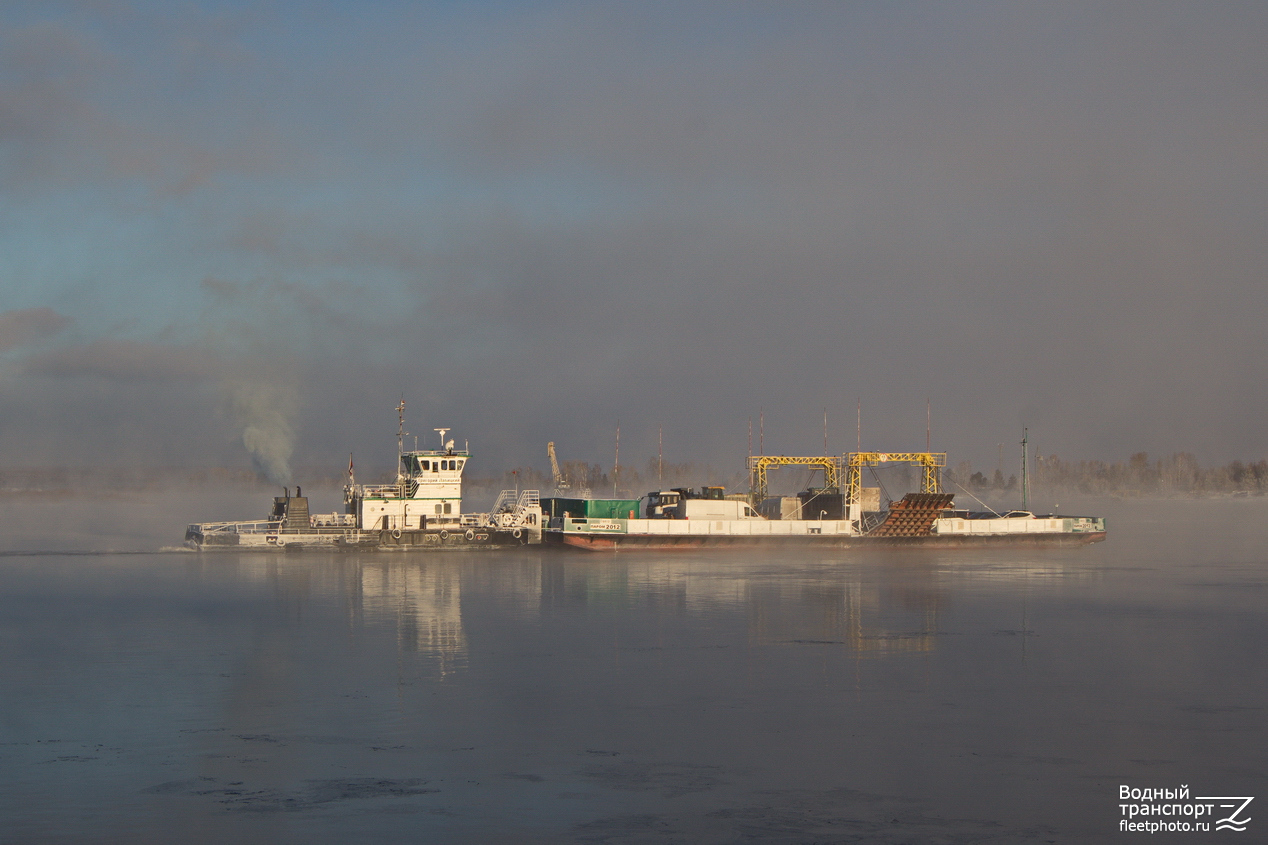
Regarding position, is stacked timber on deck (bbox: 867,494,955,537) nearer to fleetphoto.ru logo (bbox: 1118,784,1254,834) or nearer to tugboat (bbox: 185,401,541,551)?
tugboat (bbox: 185,401,541,551)

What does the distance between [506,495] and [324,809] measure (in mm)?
71855

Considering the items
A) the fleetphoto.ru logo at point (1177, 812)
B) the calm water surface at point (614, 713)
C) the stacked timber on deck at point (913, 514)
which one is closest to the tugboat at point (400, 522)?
the calm water surface at point (614, 713)

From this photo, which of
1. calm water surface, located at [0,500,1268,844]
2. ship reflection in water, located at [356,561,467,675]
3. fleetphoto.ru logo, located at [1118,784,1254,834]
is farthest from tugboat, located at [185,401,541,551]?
fleetphoto.ru logo, located at [1118,784,1254,834]

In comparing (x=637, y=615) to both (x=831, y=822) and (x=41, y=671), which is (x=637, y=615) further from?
(x=831, y=822)

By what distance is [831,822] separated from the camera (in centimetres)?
2108

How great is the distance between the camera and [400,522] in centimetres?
8462

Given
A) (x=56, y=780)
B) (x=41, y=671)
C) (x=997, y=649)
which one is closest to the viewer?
(x=56, y=780)

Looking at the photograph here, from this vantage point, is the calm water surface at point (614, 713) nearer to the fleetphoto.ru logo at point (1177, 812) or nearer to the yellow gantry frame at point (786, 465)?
the fleetphoto.ru logo at point (1177, 812)

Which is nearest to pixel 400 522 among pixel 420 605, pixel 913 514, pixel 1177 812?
pixel 420 605

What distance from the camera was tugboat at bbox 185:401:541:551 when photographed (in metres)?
83.4

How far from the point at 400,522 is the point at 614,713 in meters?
57.4

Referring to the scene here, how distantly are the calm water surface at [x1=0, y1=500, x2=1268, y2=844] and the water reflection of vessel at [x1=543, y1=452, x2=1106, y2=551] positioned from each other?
1159 inches

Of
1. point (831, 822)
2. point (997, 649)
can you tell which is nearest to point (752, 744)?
point (831, 822)

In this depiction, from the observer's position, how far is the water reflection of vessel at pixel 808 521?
3521 inches
